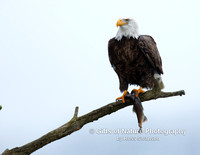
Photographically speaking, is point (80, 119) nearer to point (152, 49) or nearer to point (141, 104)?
point (141, 104)

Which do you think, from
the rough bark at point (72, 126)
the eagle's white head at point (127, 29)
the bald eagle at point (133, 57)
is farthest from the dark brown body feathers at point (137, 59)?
the rough bark at point (72, 126)

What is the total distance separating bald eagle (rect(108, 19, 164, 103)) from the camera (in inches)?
318

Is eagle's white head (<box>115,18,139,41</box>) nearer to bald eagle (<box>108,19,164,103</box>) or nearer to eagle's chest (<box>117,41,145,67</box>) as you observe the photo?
bald eagle (<box>108,19,164,103</box>)

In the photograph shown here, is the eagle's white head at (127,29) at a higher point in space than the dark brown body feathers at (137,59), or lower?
higher

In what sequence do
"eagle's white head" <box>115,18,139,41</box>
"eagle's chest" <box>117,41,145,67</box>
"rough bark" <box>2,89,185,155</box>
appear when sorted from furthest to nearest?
1. "eagle's white head" <box>115,18,139,41</box>
2. "eagle's chest" <box>117,41,145,67</box>
3. "rough bark" <box>2,89,185,155</box>

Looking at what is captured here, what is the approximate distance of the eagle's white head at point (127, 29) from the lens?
8305mm

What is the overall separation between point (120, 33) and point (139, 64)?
3.65 ft

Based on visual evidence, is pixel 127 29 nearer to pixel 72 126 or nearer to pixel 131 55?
pixel 131 55

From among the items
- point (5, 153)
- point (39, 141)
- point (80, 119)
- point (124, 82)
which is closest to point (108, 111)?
point (80, 119)

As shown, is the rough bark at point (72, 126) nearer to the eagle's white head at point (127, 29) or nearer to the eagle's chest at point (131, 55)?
the eagle's chest at point (131, 55)

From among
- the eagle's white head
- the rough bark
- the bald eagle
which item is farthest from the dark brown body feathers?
the rough bark

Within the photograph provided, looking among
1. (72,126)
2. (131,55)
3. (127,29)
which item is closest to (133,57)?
(131,55)

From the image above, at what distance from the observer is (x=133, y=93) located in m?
7.99

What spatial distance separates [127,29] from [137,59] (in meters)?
0.99
